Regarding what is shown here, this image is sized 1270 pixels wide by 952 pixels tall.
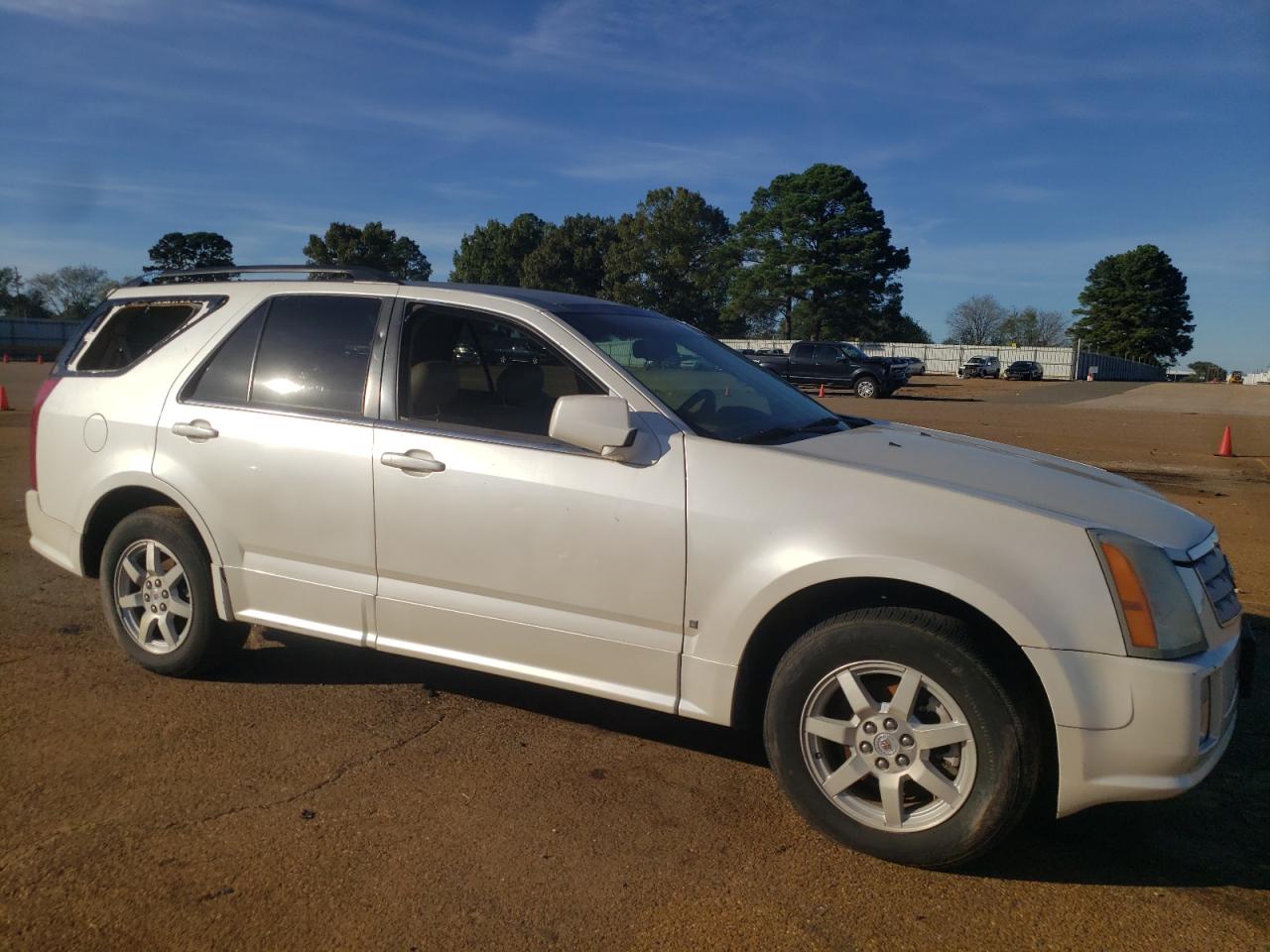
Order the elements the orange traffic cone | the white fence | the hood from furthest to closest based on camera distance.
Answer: the white fence < the orange traffic cone < the hood

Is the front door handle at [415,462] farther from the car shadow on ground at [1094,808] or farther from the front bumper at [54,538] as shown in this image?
the front bumper at [54,538]

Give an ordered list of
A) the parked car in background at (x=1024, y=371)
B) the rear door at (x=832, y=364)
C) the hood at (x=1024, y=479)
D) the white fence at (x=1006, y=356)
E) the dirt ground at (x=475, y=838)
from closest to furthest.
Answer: the dirt ground at (x=475, y=838)
the hood at (x=1024, y=479)
the rear door at (x=832, y=364)
the parked car in background at (x=1024, y=371)
the white fence at (x=1006, y=356)

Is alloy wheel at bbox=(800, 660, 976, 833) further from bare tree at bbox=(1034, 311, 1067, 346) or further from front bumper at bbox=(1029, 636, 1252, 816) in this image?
bare tree at bbox=(1034, 311, 1067, 346)

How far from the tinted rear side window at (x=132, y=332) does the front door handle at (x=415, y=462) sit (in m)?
1.55

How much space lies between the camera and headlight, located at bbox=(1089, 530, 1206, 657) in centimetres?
275

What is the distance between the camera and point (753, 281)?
6969 cm

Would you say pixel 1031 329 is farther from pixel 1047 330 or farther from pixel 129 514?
pixel 129 514

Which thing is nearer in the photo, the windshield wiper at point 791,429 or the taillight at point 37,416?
the windshield wiper at point 791,429

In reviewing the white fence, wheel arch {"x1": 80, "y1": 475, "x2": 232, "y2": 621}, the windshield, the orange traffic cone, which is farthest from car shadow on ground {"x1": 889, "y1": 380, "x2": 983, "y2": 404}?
wheel arch {"x1": 80, "y1": 475, "x2": 232, "y2": 621}

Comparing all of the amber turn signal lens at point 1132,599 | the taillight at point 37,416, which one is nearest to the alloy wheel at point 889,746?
the amber turn signal lens at point 1132,599

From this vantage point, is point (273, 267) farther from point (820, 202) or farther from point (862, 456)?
point (820, 202)

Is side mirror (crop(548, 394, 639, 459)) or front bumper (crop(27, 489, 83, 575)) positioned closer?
side mirror (crop(548, 394, 639, 459))

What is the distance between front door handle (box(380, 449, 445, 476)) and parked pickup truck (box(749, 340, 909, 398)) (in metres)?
30.1

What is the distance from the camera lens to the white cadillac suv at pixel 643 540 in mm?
2842
